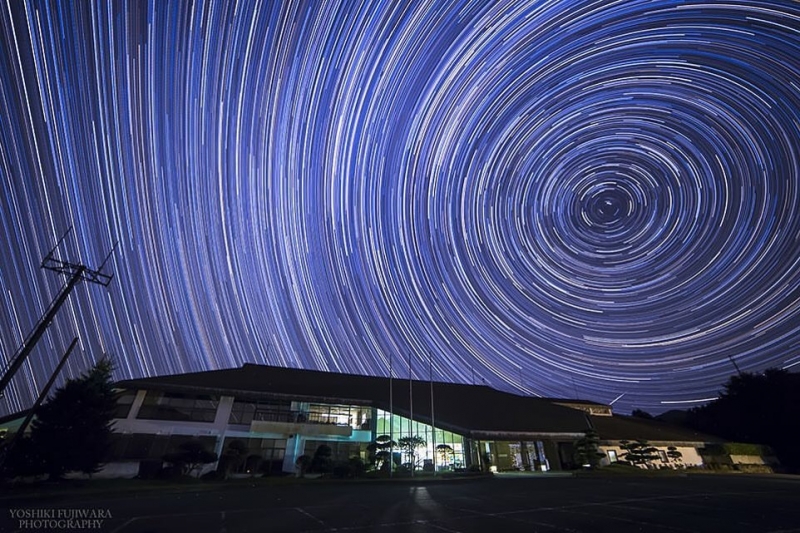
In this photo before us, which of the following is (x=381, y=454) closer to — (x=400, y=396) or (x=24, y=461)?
(x=400, y=396)

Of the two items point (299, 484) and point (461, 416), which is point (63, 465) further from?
point (461, 416)

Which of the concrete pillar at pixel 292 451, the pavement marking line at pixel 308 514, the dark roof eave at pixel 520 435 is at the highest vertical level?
the dark roof eave at pixel 520 435

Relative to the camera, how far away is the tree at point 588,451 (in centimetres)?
2806

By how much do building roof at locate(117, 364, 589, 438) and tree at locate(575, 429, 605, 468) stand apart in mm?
1342

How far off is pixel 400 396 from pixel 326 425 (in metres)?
7.69

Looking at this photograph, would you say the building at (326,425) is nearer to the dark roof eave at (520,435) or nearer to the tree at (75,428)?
the dark roof eave at (520,435)

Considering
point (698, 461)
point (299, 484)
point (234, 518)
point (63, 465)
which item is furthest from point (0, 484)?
point (698, 461)

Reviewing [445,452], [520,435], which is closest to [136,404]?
[445,452]

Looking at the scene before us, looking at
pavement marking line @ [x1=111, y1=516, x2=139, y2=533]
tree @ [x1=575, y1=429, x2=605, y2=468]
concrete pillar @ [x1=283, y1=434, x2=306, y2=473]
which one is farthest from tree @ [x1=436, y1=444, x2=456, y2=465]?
pavement marking line @ [x1=111, y1=516, x2=139, y2=533]

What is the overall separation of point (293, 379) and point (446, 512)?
29.6 meters

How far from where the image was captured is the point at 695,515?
8.30 metres

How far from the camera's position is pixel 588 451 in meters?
28.3

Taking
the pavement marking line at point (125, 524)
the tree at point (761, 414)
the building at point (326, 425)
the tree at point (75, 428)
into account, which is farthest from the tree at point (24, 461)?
the tree at point (761, 414)

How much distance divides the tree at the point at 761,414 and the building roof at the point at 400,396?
28779 millimetres
